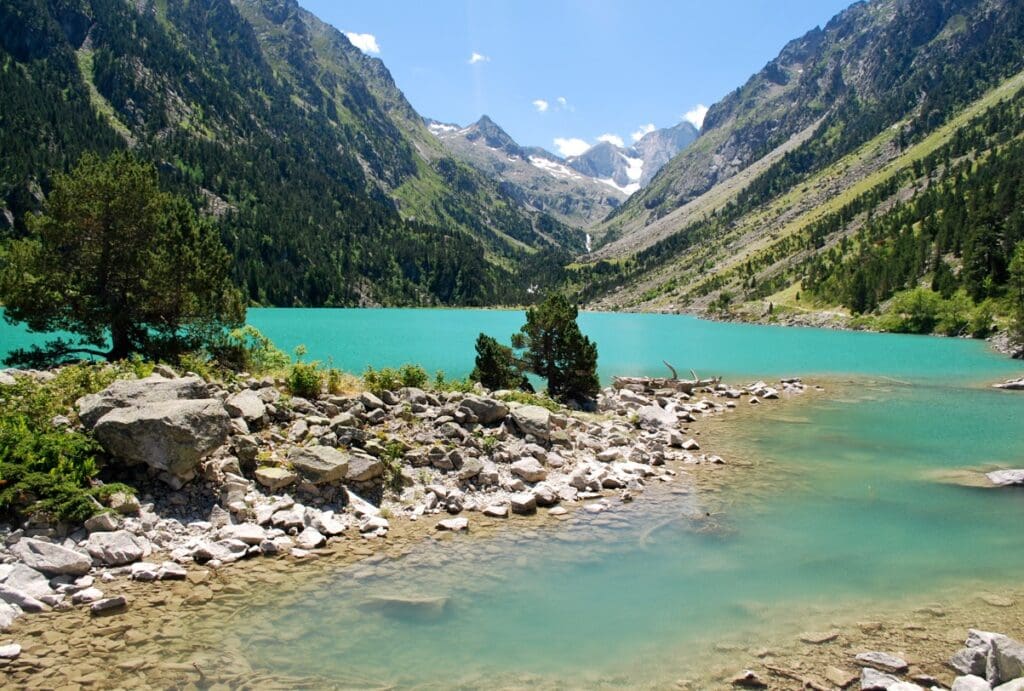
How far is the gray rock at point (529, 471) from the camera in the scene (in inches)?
669

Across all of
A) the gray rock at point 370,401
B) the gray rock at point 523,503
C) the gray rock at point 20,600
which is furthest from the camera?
the gray rock at point 370,401

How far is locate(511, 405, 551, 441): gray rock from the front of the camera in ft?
64.8

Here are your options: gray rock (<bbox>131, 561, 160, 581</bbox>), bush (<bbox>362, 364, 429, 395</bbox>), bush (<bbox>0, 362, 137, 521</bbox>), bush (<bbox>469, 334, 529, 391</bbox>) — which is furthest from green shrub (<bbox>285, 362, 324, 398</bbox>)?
bush (<bbox>469, 334, 529, 391</bbox>)

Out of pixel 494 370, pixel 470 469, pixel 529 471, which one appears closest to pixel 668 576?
pixel 529 471

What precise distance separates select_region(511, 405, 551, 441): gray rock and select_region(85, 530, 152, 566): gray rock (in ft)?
37.2

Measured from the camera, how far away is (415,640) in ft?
30.3

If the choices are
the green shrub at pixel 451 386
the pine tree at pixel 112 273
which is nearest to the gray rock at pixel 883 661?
the green shrub at pixel 451 386

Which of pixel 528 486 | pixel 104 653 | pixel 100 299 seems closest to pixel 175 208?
pixel 100 299

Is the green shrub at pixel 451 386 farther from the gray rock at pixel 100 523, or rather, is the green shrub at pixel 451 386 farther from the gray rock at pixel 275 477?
the gray rock at pixel 100 523

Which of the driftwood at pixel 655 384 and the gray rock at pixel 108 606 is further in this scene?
the driftwood at pixel 655 384

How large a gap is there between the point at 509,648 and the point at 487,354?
828 inches

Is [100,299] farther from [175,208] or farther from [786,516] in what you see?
[786,516]

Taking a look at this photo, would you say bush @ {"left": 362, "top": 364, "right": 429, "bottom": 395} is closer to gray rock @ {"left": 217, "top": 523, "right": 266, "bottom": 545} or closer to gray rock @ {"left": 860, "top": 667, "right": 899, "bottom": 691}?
gray rock @ {"left": 217, "top": 523, "right": 266, "bottom": 545}

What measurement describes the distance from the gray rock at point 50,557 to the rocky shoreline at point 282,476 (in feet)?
0.07
